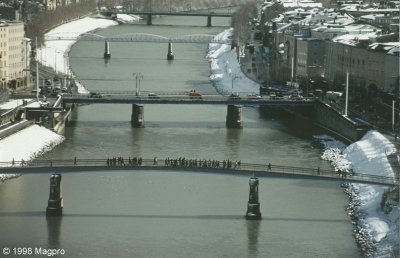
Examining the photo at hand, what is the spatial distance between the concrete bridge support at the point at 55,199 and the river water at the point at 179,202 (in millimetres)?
205

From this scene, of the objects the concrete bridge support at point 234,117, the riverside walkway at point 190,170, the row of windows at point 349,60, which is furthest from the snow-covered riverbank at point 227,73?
the riverside walkway at point 190,170

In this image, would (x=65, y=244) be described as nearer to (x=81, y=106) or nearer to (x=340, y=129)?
(x=340, y=129)

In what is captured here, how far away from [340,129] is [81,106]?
10.1m

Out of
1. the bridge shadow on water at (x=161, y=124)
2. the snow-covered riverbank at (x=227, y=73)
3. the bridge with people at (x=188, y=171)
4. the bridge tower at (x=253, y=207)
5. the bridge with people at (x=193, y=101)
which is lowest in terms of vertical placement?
the snow-covered riverbank at (x=227, y=73)

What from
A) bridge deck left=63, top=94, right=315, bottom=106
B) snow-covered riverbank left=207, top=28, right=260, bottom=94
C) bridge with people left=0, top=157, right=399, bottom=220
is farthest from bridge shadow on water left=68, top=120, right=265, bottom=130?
bridge with people left=0, top=157, right=399, bottom=220

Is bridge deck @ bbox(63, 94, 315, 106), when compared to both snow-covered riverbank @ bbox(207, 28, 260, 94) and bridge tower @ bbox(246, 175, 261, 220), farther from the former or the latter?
bridge tower @ bbox(246, 175, 261, 220)

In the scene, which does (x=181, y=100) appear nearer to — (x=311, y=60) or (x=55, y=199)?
(x=311, y=60)

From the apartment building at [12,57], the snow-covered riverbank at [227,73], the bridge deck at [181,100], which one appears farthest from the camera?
the snow-covered riverbank at [227,73]

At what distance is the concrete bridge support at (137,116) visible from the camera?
3716 cm

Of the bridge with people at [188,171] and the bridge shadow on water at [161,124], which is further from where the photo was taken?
the bridge shadow on water at [161,124]

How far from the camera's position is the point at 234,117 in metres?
37.8

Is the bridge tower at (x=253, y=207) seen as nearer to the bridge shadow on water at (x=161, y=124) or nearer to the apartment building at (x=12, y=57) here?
the bridge shadow on water at (x=161, y=124)

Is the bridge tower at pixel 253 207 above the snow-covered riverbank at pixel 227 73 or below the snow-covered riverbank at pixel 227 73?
above

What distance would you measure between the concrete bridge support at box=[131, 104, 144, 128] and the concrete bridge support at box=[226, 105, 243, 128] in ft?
8.47
